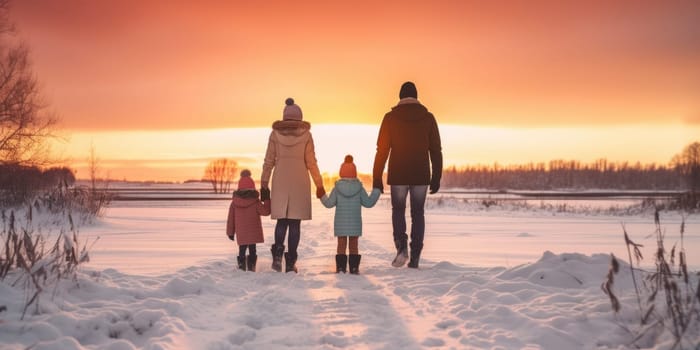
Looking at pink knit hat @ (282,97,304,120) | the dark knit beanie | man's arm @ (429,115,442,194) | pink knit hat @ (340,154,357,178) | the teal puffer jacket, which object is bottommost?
the teal puffer jacket

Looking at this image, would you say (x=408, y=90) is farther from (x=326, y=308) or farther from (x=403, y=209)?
(x=326, y=308)

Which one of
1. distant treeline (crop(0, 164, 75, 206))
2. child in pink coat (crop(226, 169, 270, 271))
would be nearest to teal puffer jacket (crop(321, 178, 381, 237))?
child in pink coat (crop(226, 169, 270, 271))

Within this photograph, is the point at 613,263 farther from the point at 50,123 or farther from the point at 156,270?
the point at 50,123

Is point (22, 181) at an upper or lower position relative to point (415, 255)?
upper

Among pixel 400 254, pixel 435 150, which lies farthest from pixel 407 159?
pixel 400 254

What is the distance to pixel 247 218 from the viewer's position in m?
7.54

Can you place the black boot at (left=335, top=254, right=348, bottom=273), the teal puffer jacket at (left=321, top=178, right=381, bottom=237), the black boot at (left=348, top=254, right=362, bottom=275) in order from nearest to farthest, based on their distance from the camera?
the black boot at (left=348, top=254, right=362, bottom=275)
the black boot at (left=335, top=254, right=348, bottom=273)
the teal puffer jacket at (left=321, top=178, right=381, bottom=237)

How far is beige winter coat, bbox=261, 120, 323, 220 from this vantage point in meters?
7.51

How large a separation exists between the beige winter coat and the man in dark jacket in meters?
1.06

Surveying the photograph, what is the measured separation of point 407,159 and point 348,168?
2.98 ft

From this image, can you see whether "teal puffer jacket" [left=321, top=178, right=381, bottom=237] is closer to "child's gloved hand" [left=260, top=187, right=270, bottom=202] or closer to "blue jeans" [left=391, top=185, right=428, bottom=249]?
"blue jeans" [left=391, top=185, right=428, bottom=249]

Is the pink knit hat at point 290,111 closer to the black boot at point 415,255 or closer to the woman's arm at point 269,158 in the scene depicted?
the woman's arm at point 269,158

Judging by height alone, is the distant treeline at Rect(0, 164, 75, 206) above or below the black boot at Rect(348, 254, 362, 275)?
above

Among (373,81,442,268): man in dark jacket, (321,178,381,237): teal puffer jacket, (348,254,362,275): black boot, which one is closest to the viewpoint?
(348,254,362,275): black boot
